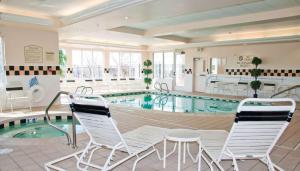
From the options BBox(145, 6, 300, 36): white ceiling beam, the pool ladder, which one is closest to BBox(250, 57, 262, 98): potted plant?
BBox(145, 6, 300, 36): white ceiling beam

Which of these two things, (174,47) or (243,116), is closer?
(243,116)

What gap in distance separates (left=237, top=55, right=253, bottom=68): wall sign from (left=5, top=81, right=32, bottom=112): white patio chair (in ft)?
27.7

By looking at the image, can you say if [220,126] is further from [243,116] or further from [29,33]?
[29,33]

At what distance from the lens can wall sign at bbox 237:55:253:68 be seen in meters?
9.72

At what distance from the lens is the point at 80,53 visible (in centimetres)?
1148

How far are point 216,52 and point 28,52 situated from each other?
26.5 feet

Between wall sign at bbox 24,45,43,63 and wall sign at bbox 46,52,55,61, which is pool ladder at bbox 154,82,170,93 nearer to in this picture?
wall sign at bbox 46,52,55,61

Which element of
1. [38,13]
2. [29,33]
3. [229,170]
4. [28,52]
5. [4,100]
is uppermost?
[38,13]

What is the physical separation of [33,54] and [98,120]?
5.03 metres

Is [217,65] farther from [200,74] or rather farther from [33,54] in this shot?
[33,54]

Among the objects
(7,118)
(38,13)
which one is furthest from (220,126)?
(38,13)

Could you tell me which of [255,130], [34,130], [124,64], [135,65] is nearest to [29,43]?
[34,130]

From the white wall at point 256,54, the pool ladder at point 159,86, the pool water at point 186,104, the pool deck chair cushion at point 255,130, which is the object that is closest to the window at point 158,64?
the pool ladder at point 159,86

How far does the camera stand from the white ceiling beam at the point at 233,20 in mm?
5102
